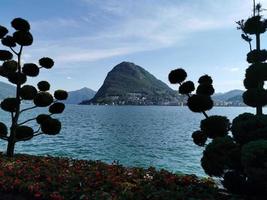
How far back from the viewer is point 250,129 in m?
19.6

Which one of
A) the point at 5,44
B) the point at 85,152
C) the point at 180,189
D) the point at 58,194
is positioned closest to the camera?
the point at 58,194

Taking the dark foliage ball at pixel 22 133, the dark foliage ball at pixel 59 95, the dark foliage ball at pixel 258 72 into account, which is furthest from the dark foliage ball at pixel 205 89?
the dark foliage ball at pixel 22 133

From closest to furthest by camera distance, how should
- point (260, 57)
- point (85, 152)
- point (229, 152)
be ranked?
point (229, 152)
point (260, 57)
point (85, 152)

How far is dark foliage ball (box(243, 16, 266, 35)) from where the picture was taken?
24.0 m

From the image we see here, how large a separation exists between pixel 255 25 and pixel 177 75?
5.74 metres

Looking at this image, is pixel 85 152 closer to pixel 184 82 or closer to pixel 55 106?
pixel 55 106

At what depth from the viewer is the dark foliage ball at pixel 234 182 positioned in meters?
19.0

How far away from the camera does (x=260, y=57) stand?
22.9 metres

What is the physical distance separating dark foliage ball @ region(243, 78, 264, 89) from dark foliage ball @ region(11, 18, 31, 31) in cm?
1645

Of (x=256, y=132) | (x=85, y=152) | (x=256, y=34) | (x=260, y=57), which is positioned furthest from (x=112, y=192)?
(x=85, y=152)

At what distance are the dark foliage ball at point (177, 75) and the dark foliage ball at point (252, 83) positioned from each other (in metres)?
3.64

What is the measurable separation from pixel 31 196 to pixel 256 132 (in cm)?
1105

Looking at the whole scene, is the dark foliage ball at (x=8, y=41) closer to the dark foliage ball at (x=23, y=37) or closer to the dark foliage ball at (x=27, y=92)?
the dark foliage ball at (x=23, y=37)

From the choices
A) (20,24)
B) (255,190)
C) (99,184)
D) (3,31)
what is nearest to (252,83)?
(255,190)
